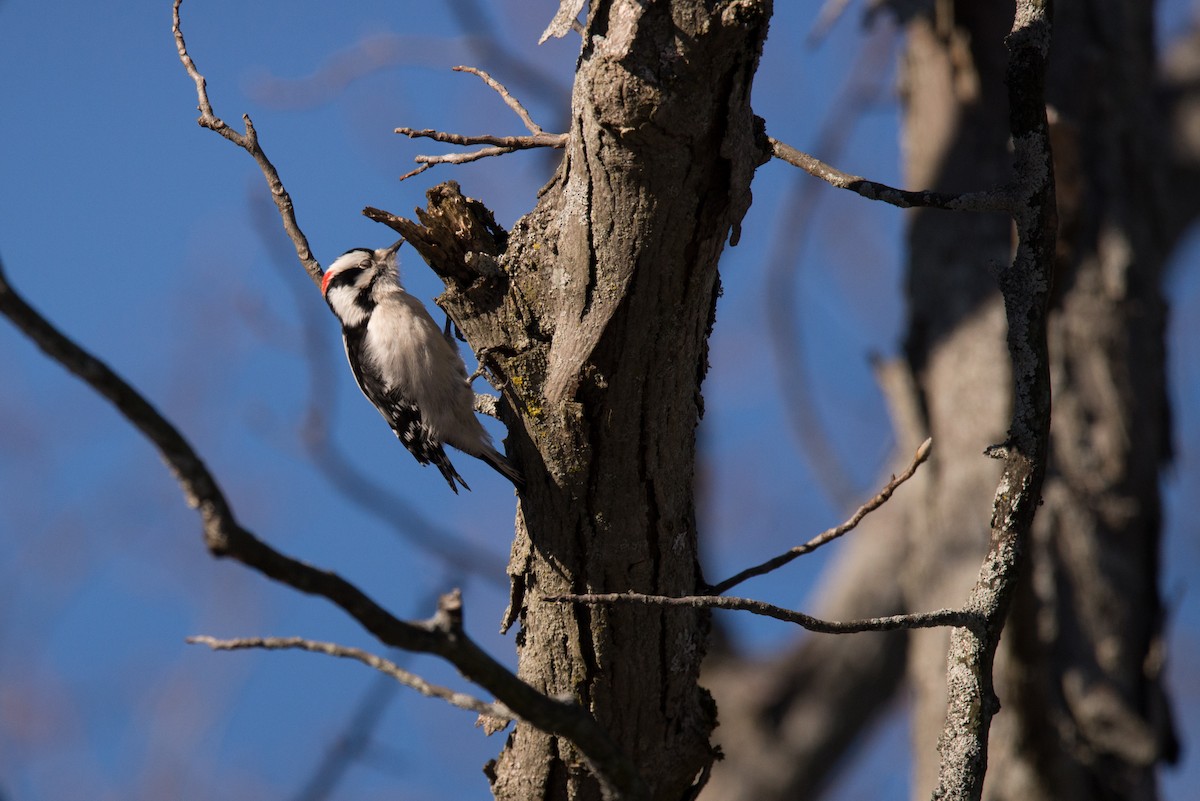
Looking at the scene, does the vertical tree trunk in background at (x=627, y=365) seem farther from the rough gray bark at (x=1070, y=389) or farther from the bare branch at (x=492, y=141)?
the rough gray bark at (x=1070, y=389)

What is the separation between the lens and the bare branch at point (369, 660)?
1.69 m

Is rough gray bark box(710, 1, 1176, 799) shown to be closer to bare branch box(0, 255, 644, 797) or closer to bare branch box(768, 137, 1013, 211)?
bare branch box(768, 137, 1013, 211)

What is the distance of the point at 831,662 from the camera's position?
7246 mm

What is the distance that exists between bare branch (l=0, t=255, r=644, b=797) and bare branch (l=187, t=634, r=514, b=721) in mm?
55

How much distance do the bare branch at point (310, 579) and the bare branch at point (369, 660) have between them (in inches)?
2.1

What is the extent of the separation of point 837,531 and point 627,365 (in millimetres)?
594

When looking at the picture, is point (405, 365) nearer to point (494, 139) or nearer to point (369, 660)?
point (494, 139)

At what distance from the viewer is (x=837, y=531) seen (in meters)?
2.40

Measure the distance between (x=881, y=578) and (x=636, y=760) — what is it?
5.05m

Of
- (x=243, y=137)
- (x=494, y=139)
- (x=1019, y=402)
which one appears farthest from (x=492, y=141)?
(x=1019, y=402)

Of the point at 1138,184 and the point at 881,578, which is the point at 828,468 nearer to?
the point at 881,578

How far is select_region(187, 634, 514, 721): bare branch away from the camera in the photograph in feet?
5.54

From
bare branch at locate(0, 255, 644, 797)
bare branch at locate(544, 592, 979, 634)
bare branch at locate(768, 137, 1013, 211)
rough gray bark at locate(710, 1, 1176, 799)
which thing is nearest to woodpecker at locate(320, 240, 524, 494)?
rough gray bark at locate(710, 1, 1176, 799)

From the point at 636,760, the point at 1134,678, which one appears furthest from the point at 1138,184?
the point at 636,760
